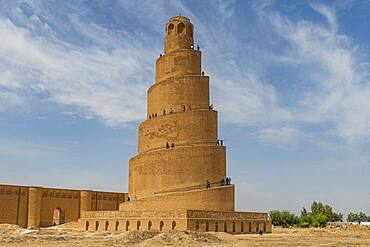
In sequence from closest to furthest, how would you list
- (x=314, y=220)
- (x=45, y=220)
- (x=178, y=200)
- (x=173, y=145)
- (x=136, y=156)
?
(x=178, y=200) < (x=173, y=145) < (x=136, y=156) < (x=45, y=220) < (x=314, y=220)

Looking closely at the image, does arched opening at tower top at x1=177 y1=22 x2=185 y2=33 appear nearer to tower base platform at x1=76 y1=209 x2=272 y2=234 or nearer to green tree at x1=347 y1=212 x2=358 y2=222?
Result: tower base platform at x1=76 y1=209 x2=272 y2=234

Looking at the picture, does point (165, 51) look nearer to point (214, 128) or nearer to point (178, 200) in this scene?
point (214, 128)

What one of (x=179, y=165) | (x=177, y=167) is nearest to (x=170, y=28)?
(x=179, y=165)

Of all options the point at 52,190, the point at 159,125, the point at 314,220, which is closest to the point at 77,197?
the point at 52,190

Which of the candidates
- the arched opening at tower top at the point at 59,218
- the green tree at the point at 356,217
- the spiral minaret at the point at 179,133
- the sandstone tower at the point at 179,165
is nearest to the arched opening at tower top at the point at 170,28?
the spiral minaret at the point at 179,133

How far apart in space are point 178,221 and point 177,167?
4.64 m

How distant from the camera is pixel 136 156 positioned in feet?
125

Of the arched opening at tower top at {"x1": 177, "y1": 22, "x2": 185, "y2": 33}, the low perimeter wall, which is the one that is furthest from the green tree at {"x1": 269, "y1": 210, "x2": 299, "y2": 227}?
the arched opening at tower top at {"x1": 177, "y1": 22, "x2": 185, "y2": 33}

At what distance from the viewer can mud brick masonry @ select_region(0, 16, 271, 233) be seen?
32.7 meters

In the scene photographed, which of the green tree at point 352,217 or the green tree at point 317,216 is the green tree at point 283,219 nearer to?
the green tree at point 317,216

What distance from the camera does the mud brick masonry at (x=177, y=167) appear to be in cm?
3269

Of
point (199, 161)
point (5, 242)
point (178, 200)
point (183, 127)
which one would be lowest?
point (5, 242)

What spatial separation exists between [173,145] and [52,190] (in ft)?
44.9

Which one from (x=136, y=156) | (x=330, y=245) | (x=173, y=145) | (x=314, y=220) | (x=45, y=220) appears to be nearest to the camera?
(x=330, y=245)
